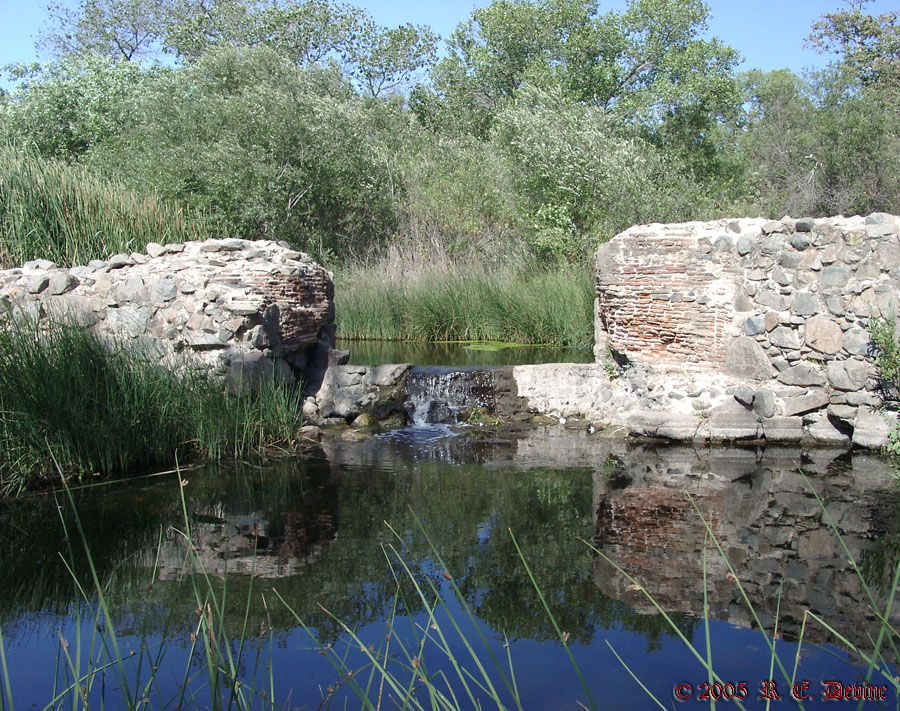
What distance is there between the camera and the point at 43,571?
5.40m

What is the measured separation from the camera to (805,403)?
8922 millimetres

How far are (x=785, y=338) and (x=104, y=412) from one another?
21.5 ft

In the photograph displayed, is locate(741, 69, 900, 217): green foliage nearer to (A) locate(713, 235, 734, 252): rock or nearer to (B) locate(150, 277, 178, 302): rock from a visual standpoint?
(A) locate(713, 235, 734, 252): rock

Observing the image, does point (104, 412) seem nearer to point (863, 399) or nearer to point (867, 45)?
point (863, 399)

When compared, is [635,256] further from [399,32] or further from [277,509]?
[399,32]

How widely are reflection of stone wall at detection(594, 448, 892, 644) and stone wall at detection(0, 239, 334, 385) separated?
4.00 meters

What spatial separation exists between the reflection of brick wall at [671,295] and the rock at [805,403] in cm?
81

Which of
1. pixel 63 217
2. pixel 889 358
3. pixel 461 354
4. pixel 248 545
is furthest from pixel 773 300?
pixel 63 217

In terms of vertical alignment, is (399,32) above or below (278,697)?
above

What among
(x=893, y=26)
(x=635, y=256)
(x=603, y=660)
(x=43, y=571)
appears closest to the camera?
(x=603, y=660)

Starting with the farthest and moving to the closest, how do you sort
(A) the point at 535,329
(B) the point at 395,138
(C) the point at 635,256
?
(B) the point at 395,138
(A) the point at 535,329
(C) the point at 635,256

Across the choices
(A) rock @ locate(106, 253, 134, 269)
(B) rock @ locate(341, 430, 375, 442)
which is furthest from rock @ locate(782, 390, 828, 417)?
(A) rock @ locate(106, 253, 134, 269)

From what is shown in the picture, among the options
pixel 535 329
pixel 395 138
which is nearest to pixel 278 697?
pixel 535 329

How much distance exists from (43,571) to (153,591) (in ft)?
2.90
